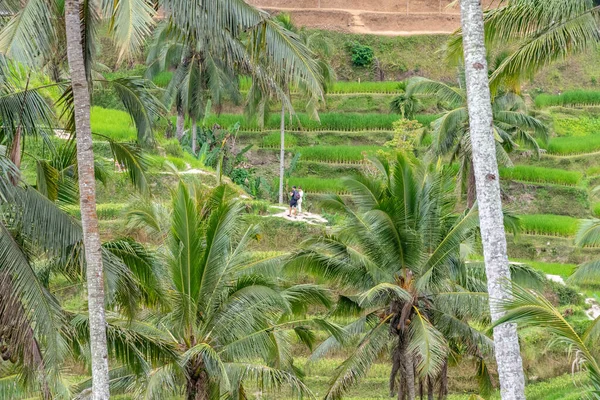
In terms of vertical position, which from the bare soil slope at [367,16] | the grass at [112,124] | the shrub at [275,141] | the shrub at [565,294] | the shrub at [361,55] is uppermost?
the bare soil slope at [367,16]

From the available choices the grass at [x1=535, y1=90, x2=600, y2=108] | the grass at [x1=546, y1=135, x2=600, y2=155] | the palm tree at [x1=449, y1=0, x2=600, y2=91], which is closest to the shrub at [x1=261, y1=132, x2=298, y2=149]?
the grass at [x1=546, y1=135, x2=600, y2=155]

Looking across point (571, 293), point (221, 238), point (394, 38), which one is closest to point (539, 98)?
point (394, 38)

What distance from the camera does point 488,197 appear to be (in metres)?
11.1

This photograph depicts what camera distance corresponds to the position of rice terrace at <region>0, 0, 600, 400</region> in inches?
454

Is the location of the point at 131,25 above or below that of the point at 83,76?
above

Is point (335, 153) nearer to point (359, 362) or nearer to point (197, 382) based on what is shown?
point (359, 362)

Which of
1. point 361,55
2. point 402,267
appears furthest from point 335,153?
point 402,267

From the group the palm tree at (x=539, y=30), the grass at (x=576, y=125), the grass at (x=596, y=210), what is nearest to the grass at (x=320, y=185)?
the grass at (x=596, y=210)

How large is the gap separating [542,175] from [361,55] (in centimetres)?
1175

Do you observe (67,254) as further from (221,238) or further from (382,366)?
(382,366)

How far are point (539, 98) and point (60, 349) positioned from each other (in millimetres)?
32716

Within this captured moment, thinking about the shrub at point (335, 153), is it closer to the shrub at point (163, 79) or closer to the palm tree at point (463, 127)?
the palm tree at point (463, 127)

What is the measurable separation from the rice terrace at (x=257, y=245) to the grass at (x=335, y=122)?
208 inches

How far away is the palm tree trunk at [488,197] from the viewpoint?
1070 centimetres
